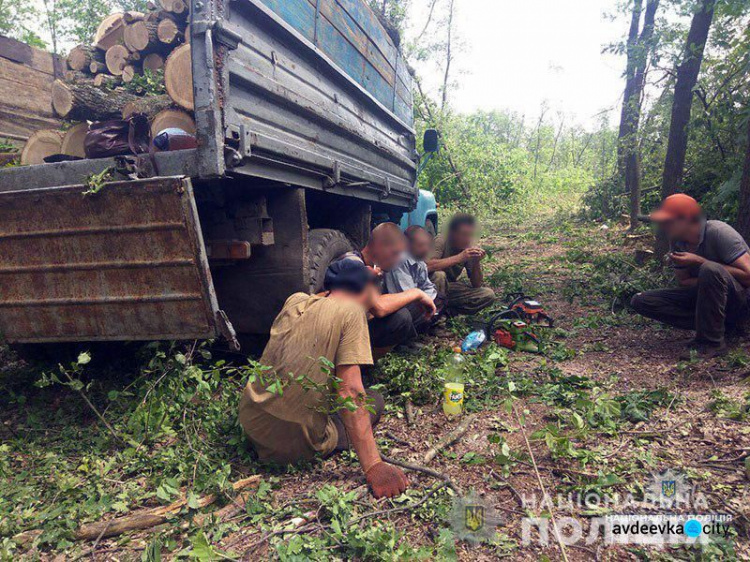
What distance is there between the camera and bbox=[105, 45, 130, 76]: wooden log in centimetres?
401

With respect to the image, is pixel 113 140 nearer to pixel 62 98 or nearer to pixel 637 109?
pixel 62 98

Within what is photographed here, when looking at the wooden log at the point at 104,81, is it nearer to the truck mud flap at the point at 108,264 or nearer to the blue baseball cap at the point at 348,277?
the truck mud flap at the point at 108,264

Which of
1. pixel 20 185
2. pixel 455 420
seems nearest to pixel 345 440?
pixel 455 420

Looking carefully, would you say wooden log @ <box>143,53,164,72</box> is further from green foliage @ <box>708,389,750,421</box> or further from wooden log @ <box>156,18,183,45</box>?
green foliage @ <box>708,389,750,421</box>

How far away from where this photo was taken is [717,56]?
6.68 meters

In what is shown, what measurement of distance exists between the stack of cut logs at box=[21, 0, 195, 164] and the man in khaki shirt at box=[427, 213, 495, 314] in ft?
8.63

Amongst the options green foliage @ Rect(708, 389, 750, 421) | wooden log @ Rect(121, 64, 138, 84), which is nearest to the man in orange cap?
green foliage @ Rect(708, 389, 750, 421)

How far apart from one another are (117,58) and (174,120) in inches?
57.8

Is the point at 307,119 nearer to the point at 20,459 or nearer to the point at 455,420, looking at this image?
the point at 455,420

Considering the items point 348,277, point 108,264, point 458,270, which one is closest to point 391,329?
point 348,277

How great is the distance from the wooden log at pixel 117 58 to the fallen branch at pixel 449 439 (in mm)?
4206

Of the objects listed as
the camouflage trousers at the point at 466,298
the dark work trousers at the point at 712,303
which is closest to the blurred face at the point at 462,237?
the camouflage trousers at the point at 466,298

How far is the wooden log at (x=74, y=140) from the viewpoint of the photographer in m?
3.70

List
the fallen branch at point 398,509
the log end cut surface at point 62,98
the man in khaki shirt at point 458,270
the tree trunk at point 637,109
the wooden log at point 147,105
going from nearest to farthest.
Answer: the fallen branch at point 398,509 → the wooden log at point 147,105 → the log end cut surface at point 62,98 → the man in khaki shirt at point 458,270 → the tree trunk at point 637,109
